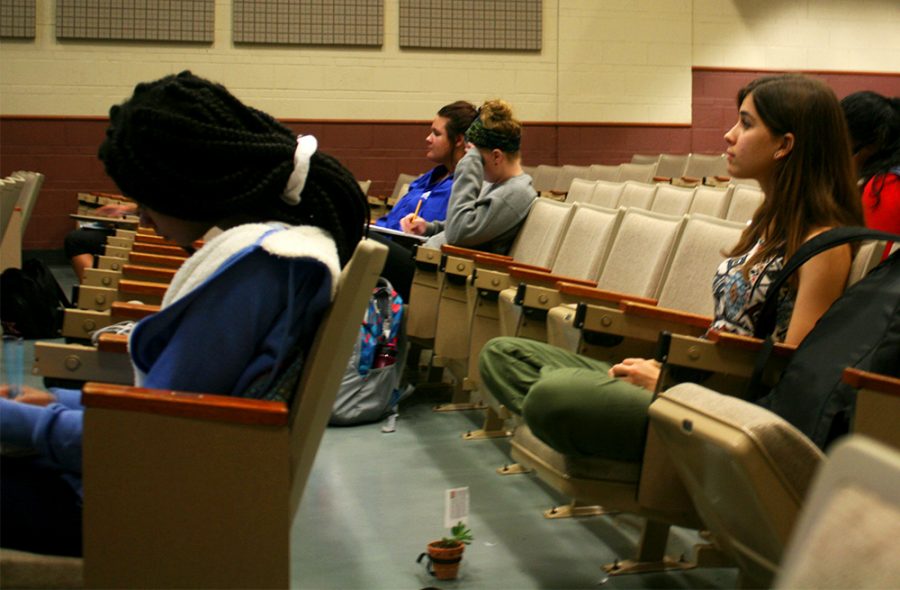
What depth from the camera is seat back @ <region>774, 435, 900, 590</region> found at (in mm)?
492

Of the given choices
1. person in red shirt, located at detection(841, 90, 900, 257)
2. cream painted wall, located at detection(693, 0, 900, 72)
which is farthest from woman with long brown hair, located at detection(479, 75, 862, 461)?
cream painted wall, located at detection(693, 0, 900, 72)

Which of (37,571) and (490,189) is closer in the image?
(37,571)

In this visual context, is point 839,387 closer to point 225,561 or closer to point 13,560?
point 225,561

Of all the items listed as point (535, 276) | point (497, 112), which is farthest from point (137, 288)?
point (497, 112)

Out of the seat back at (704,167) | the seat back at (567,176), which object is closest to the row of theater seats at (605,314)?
the seat back at (704,167)

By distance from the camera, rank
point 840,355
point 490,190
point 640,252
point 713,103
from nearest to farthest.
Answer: point 840,355, point 640,252, point 490,190, point 713,103

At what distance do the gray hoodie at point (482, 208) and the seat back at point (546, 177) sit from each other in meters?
4.83

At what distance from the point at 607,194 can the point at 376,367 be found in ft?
6.47

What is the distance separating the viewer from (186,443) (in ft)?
4.51

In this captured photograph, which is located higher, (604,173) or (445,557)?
(604,173)

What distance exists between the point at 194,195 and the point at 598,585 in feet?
4.10

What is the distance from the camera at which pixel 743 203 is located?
3914 mm

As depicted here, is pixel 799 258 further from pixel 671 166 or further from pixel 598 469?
pixel 671 166

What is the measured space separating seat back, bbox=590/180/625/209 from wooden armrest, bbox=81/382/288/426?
385cm
